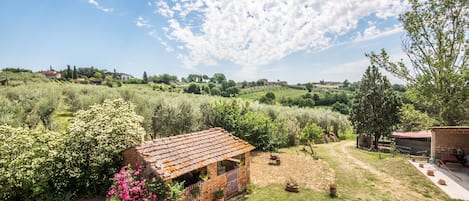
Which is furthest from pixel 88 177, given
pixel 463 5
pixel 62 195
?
pixel 463 5

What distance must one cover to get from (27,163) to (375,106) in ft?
95.9

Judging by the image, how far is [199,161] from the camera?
351 inches

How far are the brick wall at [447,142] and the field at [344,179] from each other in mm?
2110

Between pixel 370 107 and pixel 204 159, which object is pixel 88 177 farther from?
pixel 370 107

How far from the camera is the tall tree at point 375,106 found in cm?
2398

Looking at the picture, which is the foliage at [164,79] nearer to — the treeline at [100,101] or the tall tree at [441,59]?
the treeline at [100,101]

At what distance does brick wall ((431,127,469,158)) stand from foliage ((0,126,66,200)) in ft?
70.0

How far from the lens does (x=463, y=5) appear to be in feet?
52.2

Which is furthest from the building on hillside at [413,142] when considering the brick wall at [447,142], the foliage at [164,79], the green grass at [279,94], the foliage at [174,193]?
the foliage at [164,79]

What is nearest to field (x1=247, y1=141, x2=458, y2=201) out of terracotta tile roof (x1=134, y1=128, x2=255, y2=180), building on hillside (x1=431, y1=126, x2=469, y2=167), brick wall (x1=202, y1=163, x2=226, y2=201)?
brick wall (x1=202, y1=163, x2=226, y2=201)

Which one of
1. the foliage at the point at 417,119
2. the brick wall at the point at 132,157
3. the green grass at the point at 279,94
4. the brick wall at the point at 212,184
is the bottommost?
the brick wall at the point at 212,184

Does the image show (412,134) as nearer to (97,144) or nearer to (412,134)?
(412,134)

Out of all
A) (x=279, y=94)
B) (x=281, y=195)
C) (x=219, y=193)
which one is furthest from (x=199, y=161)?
(x=279, y=94)

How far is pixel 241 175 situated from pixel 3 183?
9.17m
